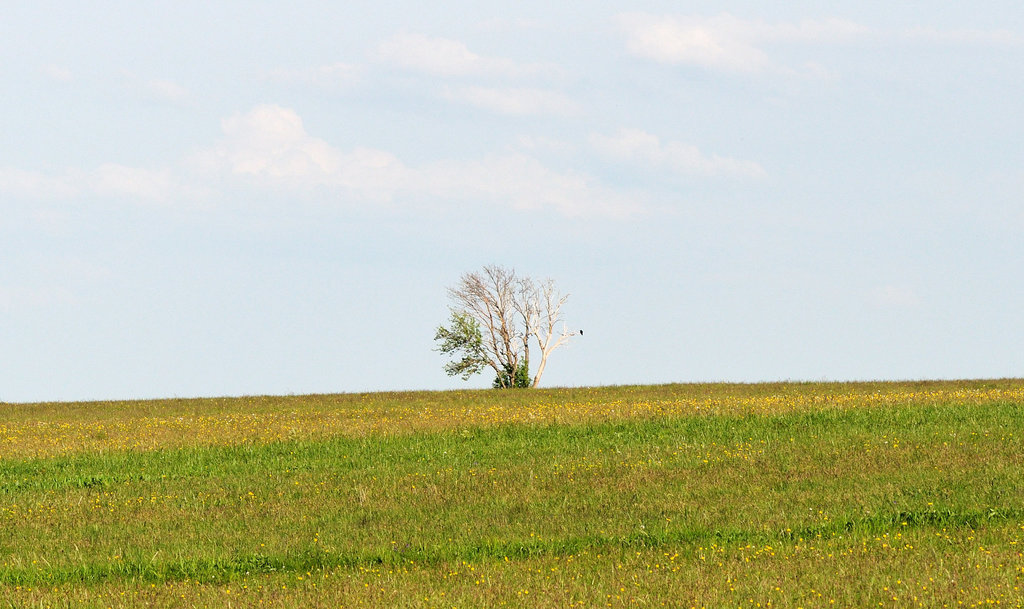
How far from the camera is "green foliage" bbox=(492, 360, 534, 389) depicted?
62.6 m

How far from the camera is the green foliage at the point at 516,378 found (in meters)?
62.6

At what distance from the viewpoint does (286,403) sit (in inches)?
1687

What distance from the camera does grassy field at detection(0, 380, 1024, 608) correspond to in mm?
11023

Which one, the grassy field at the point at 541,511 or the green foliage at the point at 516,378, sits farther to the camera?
the green foliage at the point at 516,378

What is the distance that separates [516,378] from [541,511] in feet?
154

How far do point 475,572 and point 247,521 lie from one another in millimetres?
5945

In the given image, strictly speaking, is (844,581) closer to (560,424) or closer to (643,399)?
(560,424)

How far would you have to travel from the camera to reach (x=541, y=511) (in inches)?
631

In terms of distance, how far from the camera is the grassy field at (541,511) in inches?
434

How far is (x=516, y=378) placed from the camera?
62.9 metres

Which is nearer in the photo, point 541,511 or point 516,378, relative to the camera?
point 541,511

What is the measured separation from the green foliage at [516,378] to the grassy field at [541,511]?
31.5m

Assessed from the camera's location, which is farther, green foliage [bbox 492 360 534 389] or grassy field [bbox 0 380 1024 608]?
green foliage [bbox 492 360 534 389]

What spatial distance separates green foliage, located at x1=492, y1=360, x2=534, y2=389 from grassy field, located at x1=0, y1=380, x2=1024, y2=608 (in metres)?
31.5
